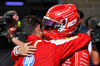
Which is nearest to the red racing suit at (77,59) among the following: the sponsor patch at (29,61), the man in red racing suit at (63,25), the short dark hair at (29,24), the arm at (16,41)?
the man in red racing suit at (63,25)

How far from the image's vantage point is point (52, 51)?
3.92 feet

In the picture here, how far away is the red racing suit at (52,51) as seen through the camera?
46.6 inches

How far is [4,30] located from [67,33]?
1166mm

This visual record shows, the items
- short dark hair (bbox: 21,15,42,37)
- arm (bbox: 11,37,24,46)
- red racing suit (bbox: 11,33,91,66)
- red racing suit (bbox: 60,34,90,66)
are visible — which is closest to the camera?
red racing suit (bbox: 11,33,91,66)

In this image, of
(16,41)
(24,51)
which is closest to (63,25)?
(24,51)

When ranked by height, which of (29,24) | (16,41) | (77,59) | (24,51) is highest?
(29,24)

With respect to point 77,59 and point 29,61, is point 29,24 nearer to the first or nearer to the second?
point 29,61

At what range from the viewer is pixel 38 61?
1193mm

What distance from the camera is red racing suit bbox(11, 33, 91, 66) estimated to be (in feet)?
3.88

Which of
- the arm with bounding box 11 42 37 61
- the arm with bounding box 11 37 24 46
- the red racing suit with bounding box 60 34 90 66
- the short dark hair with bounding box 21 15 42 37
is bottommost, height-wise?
the arm with bounding box 11 37 24 46

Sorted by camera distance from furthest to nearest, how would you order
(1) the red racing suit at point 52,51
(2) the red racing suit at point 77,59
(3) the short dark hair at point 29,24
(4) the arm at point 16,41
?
(4) the arm at point 16,41 → (3) the short dark hair at point 29,24 → (2) the red racing suit at point 77,59 → (1) the red racing suit at point 52,51

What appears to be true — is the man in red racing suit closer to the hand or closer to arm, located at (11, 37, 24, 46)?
the hand

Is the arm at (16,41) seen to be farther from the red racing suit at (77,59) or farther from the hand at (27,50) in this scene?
the red racing suit at (77,59)

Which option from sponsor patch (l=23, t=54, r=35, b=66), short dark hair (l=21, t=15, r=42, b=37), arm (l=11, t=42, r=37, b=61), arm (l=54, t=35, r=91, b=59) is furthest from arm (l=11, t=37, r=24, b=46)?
arm (l=54, t=35, r=91, b=59)
